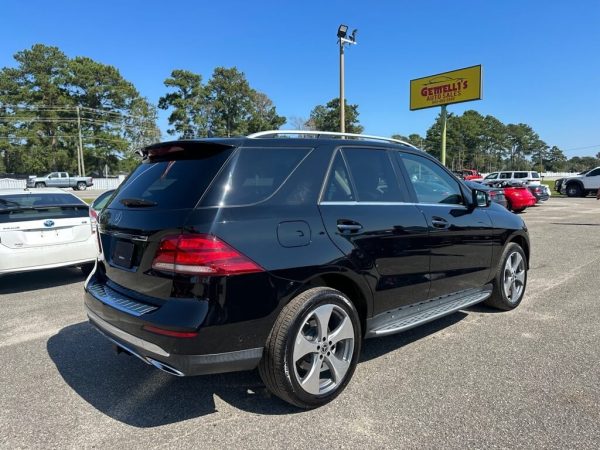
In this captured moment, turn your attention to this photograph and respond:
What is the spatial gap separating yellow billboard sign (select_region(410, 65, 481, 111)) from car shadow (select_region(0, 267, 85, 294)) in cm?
3128

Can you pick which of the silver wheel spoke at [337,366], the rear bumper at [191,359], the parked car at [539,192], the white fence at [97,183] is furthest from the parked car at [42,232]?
the white fence at [97,183]

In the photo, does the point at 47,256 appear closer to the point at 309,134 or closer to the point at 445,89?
the point at 309,134

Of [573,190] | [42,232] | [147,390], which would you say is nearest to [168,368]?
[147,390]

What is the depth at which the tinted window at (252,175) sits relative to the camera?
2693 mm

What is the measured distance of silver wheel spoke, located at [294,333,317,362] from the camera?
9.12ft

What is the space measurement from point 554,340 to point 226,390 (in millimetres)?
2964

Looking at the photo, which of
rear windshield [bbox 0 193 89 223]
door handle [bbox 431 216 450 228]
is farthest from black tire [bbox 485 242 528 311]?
rear windshield [bbox 0 193 89 223]

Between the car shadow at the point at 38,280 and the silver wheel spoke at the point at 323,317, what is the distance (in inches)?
205

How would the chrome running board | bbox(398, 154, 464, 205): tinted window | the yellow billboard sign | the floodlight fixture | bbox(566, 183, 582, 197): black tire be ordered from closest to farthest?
1. the chrome running board
2. bbox(398, 154, 464, 205): tinted window
3. the floodlight fixture
4. bbox(566, 183, 582, 197): black tire
5. the yellow billboard sign

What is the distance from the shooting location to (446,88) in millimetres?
33844

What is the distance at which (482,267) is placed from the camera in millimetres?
4477

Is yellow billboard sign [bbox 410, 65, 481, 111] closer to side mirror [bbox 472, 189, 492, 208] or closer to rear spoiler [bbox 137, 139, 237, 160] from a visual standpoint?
side mirror [bbox 472, 189, 492, 208]

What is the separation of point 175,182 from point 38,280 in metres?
5.42

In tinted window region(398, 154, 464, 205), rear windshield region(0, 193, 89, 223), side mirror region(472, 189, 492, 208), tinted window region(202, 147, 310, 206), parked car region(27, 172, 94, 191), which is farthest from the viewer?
parked car region(27, 172, 94, 191)
